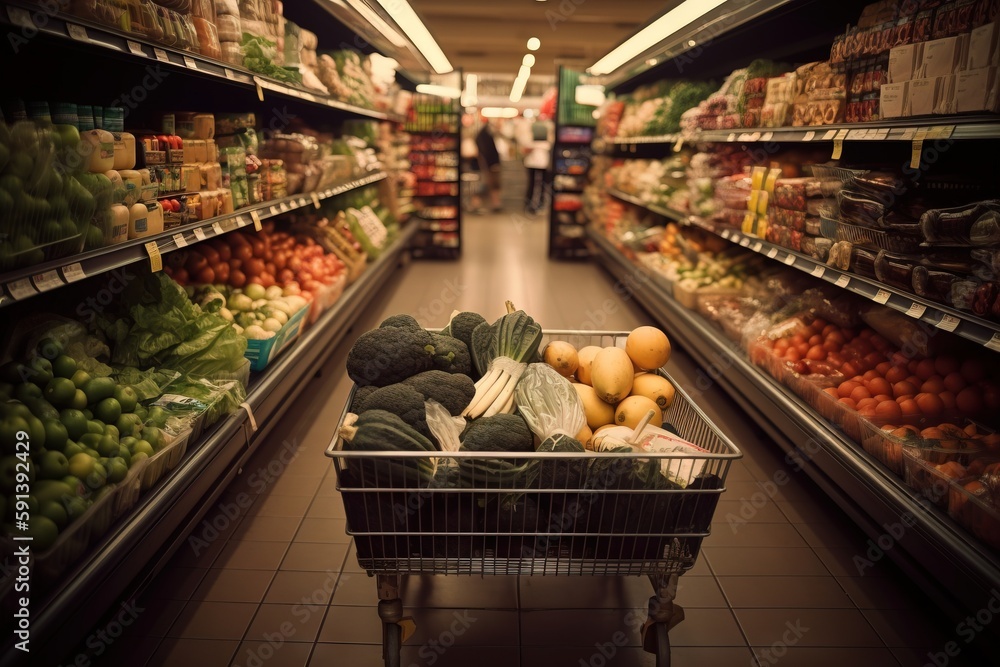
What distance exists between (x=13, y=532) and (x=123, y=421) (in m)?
0.52

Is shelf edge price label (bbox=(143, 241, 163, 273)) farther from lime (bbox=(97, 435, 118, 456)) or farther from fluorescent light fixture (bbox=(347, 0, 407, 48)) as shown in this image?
fluorescent light fixture (bbox=(347, 0, 407, 48))

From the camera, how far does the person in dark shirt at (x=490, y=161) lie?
14680 millimetres

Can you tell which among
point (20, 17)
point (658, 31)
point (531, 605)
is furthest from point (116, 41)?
point (658, 31)

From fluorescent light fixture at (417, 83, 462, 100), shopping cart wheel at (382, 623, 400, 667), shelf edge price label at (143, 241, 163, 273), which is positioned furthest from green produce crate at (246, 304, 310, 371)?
fluorescent light fixture at (417, 83, 462, 100)

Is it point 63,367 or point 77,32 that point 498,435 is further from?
point 77,32

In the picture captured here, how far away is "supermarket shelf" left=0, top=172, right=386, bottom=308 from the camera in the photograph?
5.21 ft

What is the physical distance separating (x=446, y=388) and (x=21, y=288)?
1.10 meters

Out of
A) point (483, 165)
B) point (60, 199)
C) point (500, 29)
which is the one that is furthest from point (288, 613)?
point (483, 165)

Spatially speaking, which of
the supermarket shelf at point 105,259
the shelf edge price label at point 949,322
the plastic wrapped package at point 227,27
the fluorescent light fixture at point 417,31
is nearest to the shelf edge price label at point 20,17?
the supermarket shelf at point 105,259

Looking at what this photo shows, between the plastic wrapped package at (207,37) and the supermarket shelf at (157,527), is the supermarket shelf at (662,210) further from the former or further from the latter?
the plastic wrapped package at (207,37)

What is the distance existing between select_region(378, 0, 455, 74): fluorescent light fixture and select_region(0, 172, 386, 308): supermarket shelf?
81.5 inches

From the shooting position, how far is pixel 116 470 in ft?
5.91

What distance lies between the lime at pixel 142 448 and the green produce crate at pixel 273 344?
1033mm

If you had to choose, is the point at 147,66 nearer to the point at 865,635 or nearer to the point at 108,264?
the point at 108,264
